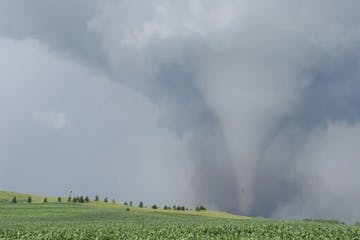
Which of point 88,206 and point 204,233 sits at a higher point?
point 88,206

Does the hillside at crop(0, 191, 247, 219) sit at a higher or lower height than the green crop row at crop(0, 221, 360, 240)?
higher

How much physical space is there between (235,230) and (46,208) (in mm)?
69259

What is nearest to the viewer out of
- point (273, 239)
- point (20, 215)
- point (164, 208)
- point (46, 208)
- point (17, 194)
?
point (273, 239)

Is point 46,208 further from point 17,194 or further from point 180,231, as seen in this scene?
point 180,231

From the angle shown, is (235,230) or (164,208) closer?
(235,230)

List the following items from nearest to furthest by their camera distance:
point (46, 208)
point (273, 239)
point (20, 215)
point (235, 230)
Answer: point (273, 239), point (235, 230), point (20, 215), point (46, 208)

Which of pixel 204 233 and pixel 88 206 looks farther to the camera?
pixel 88 206

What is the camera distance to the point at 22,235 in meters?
48.1

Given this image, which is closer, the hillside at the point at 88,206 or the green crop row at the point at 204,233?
the green crop row at the point at 204,233

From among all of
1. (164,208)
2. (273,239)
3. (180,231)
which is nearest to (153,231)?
(180,231)

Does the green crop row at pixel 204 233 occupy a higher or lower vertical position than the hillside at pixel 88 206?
lower

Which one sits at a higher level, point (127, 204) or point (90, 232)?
point (127, 204)

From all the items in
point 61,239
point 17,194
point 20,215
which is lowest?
point 61,239

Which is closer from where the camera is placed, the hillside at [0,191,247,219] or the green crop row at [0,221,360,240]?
the green crop row at [0,221,360,240]
